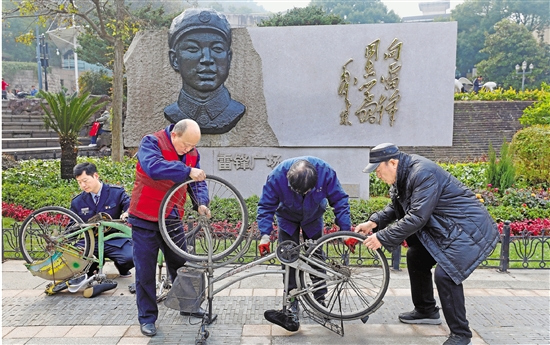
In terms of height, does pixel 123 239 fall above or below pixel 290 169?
below

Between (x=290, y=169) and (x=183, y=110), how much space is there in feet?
17.1

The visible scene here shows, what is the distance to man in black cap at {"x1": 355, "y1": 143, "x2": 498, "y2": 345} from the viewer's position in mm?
3656

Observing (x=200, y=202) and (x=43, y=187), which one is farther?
(x=43, y=187)

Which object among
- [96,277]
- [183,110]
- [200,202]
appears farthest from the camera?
[183,110]

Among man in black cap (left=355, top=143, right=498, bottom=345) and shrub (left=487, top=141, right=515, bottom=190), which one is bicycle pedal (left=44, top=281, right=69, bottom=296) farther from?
shrub (left=487, top=141, right=515, bottom=190)

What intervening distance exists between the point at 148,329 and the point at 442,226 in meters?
2.59

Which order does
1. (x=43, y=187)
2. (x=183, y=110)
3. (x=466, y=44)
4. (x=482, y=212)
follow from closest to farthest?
(x=482, y=212), (x=183, y=110), (x=43, y=187), (x=466, y=44)

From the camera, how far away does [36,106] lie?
84.0 feet

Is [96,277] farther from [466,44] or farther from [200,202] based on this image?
[466,44]

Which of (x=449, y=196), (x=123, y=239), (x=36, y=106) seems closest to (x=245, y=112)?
(x=123, y=239)

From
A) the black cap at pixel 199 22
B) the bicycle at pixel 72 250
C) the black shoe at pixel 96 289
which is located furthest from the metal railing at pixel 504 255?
the black cap at pixel 199 22

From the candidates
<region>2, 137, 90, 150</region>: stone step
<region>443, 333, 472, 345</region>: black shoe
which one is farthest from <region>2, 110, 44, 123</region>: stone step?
<region>443, 333, 472, 345</region>: black shoe

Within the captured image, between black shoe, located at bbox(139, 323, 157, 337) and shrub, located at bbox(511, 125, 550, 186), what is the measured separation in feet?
30.7

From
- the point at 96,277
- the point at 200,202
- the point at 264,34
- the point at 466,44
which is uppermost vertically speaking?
the point at 466,44
